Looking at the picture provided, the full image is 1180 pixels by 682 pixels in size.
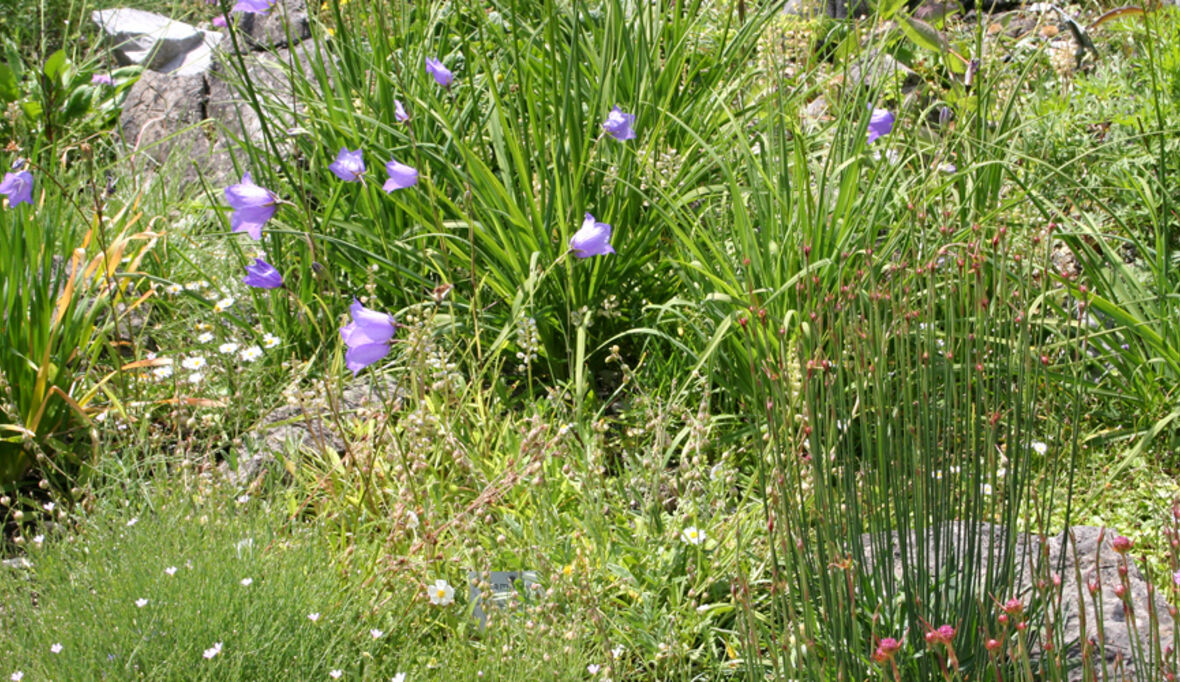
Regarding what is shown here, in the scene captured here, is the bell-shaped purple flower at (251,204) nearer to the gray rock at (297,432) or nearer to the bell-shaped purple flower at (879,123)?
the gray rock at (297,432)

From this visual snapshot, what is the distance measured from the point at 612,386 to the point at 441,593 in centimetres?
121

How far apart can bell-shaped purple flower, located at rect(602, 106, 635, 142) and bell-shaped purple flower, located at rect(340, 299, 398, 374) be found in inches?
33.6

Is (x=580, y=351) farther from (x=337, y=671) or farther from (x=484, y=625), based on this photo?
(x=337, y=671)

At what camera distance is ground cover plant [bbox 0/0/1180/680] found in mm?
1568

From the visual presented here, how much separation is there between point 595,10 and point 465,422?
6.84 ft

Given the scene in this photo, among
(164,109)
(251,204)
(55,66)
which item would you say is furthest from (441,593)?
(164,109)

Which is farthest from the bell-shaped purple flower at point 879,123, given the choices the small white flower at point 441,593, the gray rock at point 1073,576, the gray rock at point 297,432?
the small white flower at point 441,593

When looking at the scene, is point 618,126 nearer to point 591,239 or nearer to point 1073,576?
point 591,239

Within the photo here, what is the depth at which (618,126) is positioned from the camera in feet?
8.83

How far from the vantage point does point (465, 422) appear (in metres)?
2.60

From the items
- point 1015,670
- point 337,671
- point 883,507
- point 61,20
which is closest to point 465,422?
point 337,671

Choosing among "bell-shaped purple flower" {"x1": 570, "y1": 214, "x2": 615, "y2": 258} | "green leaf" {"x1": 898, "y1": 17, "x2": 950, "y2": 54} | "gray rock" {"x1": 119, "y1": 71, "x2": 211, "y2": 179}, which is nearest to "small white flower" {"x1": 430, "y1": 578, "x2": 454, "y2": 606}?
"bell-shaped purple flower" {"x1": 570, "y1": 214, "x2": 615, "y2": 258}

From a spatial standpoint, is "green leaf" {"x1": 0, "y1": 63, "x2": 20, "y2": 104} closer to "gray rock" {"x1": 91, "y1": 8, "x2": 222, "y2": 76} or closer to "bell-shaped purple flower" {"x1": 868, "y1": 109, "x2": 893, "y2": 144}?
"gray rock" {"x1": 91, "y1": 8, "x2": 222, "y2": 76}

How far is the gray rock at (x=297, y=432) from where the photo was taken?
243cm
